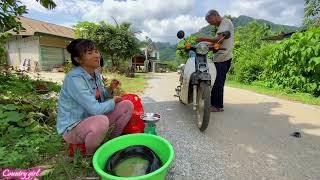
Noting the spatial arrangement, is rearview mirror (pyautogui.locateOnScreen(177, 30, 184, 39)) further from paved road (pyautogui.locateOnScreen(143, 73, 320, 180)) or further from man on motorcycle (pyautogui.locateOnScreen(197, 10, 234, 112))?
paved road (pyautogui.locateOnScreen(143, 73, 320, 180))

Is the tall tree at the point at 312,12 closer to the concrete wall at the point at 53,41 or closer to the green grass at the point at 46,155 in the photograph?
the green grass at the point at 46,155

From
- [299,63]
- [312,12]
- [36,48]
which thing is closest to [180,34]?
[299,63]

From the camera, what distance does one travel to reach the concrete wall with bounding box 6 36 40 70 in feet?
80.8

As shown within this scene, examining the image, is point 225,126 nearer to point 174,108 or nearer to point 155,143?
point 174,108

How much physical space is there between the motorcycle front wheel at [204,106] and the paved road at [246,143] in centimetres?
18

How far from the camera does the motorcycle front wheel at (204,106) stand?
13.8ft

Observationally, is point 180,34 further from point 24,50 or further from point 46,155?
point 24,50

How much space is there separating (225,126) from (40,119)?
2.92 m

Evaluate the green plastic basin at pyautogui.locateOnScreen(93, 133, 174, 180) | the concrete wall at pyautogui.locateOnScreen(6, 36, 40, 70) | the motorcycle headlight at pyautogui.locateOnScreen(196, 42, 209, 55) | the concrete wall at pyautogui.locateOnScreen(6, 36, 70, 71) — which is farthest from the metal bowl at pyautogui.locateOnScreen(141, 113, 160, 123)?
the concrete wall at pyautogui.locateOnScreen(6, 36, 40, 70)

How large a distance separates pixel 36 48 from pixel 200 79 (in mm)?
23172

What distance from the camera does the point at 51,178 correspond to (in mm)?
2729

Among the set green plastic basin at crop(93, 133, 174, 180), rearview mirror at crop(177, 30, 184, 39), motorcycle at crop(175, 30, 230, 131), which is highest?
rearview mirror at crop(177, 30, 184, 39)

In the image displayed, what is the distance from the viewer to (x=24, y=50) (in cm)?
2552

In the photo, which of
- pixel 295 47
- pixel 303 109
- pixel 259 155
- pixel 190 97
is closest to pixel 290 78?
pixel 295 47
